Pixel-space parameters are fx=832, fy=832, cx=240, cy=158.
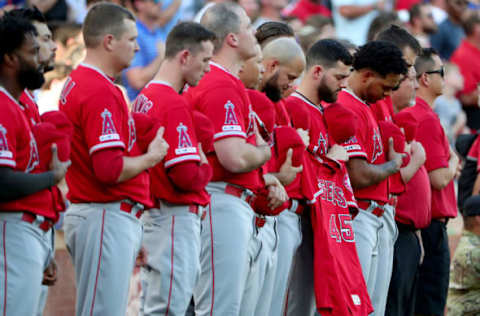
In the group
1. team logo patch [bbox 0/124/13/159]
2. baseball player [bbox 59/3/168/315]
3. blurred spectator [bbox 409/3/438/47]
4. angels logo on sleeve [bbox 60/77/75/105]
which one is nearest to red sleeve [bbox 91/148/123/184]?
baseball player [bbox 59/3/168/315]

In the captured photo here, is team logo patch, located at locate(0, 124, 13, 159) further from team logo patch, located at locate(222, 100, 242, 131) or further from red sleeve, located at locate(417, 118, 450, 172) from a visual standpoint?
red sleeve, located at locate(417, 118, 450, 172)

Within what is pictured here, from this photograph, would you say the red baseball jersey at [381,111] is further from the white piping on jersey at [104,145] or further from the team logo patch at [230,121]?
the white piping on jersey at [104,145]

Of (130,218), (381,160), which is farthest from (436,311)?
(130,218)

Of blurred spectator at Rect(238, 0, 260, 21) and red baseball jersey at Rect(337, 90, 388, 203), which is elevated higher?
blurred spectator at Rect(238, 0, 260, 21)

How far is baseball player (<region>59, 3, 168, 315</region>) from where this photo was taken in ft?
14.0

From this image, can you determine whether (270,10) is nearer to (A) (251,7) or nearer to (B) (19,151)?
(A) (251,7)

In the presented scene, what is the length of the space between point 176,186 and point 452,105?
723 centimetres

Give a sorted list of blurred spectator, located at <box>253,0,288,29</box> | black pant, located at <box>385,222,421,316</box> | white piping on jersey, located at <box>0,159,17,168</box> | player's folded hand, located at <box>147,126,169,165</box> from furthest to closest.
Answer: blurred spectator, located at <box>253,0,288,29</box>, black pant, located at <box>385,222,421,316</box>, player's folded hand, located at <box>147,126,169,165</box>, white piping on jersey, located at <box>0,159,17,168</box>

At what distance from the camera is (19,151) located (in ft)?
13.2

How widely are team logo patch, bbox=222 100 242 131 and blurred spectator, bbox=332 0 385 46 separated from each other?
6.93m

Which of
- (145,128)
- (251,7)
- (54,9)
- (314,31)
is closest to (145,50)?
(54,9)

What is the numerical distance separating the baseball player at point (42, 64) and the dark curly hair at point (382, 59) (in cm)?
250

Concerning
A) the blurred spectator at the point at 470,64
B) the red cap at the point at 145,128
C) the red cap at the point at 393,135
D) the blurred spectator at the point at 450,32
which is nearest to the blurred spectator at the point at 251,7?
the blurred spectator at the point at 470,64

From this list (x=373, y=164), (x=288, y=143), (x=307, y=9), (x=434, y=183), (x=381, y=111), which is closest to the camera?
(x=288, y=143)
